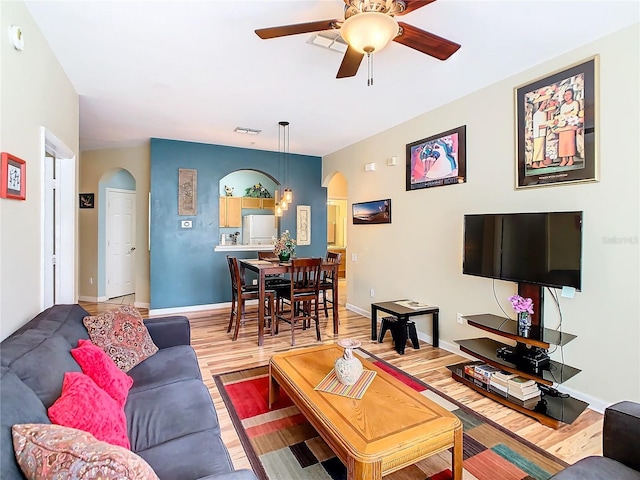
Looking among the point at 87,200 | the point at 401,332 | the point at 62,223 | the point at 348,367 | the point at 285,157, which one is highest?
the point at 285,157

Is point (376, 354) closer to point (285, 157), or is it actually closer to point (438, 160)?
Answer: point (438, 160)

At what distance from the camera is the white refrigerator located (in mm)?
7438

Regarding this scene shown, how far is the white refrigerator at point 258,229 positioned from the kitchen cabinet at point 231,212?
0.69 feet

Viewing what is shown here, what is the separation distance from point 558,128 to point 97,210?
6890 mm

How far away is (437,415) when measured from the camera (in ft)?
5.56

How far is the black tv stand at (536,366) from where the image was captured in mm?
2340

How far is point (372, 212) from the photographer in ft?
16.3

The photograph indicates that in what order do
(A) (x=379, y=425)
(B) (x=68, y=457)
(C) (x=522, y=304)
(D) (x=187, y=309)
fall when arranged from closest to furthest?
(B) (x=68, y=457) < (A) (x=379, y=425) < (C) (x=522, y=304) < (D) (x=187, y=309)

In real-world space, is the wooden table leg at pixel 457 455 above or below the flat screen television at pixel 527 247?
below

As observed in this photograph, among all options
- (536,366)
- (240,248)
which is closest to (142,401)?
(536,366)

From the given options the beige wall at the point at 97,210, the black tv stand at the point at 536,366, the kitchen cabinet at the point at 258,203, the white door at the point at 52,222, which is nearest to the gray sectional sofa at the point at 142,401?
the white door at the point at 52,222

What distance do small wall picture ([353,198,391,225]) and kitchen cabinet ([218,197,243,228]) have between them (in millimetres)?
3110

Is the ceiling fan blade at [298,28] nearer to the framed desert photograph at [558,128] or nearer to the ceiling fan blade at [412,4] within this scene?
the ceiling fan blade at [412,4]

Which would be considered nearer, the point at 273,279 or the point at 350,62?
the point at 350,62
